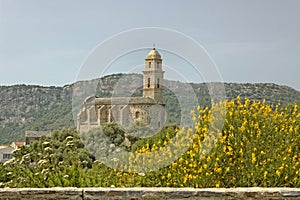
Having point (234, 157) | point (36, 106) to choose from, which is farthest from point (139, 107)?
point (36, 106)

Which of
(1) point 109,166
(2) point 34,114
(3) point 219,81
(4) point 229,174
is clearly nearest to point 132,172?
(1) point 109,166

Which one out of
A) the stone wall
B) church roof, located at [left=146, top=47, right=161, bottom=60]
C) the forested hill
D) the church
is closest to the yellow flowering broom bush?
the stone wall

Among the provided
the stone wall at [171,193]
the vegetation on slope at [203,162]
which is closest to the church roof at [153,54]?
the vegetation on slope at [203,162]

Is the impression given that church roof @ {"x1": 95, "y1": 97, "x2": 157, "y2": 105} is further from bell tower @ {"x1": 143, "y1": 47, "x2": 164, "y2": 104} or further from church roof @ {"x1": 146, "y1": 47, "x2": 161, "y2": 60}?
church roof @ {"x1": 146, "y1": 47, "x2": 161, "y2": 60}

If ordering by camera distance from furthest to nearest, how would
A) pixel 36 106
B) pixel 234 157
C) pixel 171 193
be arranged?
pixel 36 106, pixel 234 157, pixel 171 193

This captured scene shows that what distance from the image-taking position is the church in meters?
6.50

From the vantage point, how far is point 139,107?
24.8 feet

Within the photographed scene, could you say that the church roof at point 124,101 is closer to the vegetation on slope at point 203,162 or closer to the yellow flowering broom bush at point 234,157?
the vegetation on slope at point 203,162

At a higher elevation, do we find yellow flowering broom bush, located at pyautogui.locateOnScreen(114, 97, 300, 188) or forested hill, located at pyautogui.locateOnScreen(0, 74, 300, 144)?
forested hill, located at pyautogui.locateOnScreen(0, 74, 300, 144)

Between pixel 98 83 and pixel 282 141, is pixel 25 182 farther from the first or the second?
pixel 282 141

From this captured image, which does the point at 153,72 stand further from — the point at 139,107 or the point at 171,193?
the point at 171,193

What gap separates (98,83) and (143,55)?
0.91 m

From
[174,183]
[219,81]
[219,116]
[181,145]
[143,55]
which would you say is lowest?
[174,183]

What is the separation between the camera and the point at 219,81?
6180 millimetres
